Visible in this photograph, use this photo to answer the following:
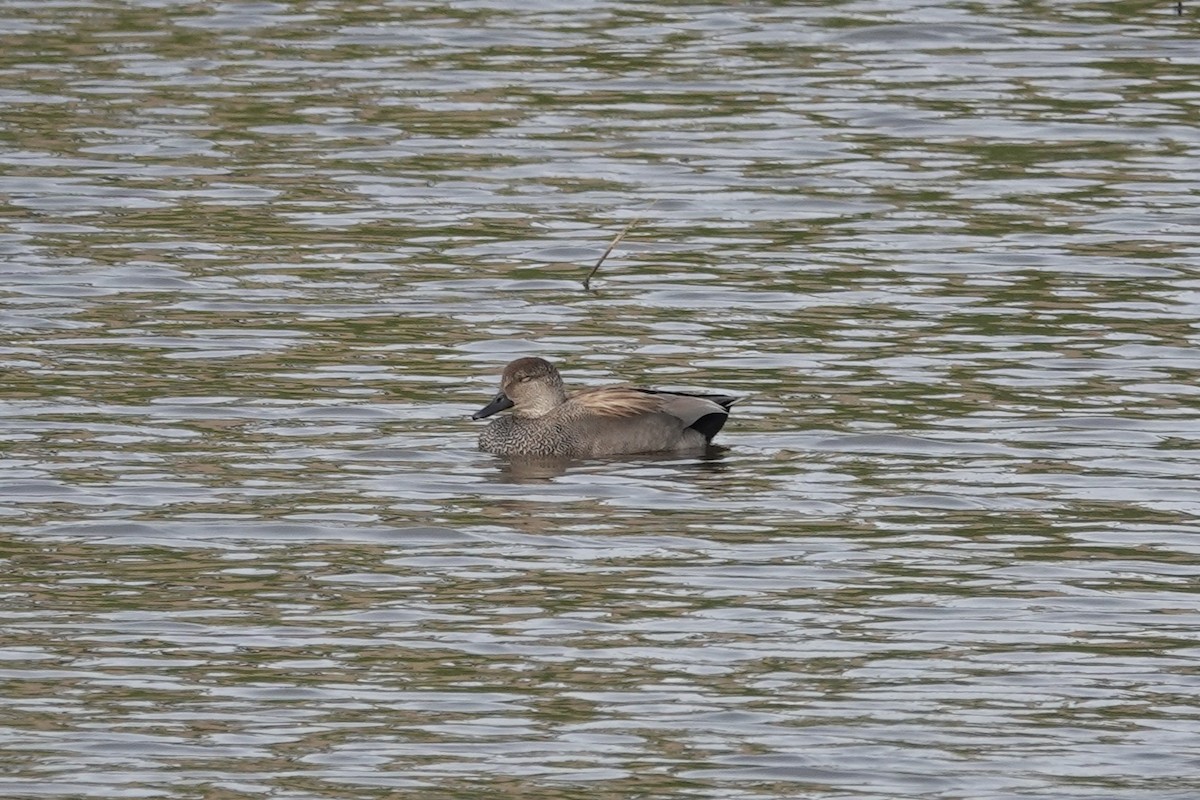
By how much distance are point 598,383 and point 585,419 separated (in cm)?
116

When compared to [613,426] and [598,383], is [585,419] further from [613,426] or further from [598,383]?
[598,383]

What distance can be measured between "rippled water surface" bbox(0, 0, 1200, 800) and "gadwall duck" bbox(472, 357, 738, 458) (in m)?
0.19

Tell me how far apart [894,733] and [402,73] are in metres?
15.0

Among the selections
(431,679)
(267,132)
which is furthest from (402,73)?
(431,679)

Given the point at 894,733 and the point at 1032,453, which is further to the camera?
the point at 1032,453

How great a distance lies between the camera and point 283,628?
36.4 feet

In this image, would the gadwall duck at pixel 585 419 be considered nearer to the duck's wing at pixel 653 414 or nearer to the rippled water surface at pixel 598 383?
the duck's wing at pixel 653 414

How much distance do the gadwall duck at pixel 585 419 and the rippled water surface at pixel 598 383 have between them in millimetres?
193

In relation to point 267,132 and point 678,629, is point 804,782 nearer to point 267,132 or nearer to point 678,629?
point 678,629

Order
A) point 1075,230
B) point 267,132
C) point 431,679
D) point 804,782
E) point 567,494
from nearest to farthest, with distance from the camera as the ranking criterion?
point 804,782
point 431,679
point 567,494
point 1075,230
point 267,132

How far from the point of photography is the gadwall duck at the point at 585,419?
14.6 m

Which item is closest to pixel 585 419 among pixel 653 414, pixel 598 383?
pixel 653 414

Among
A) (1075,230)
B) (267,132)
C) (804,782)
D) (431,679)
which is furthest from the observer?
(267,132)

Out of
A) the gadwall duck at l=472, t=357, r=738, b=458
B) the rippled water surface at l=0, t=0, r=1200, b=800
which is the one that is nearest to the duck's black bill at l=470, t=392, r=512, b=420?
the gadwall duck at l=472, t=357, r=738, b=458
